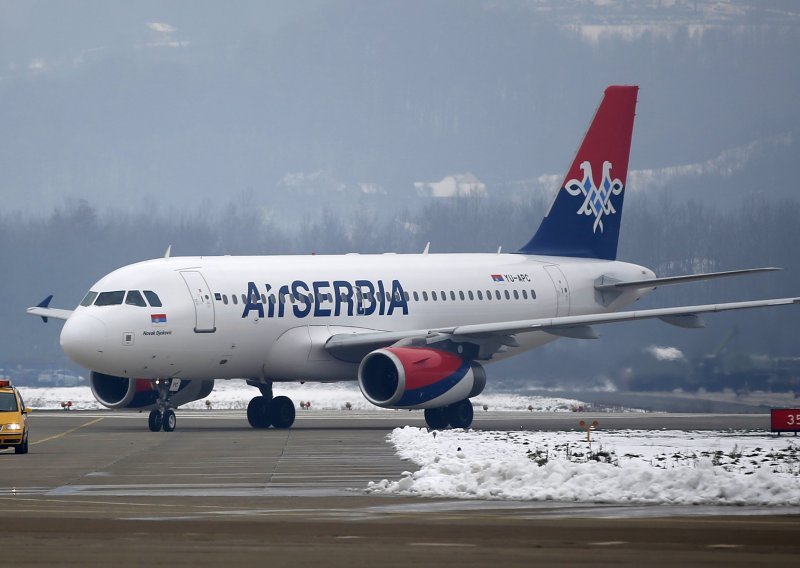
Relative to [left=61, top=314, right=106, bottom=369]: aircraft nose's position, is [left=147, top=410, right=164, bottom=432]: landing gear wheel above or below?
below

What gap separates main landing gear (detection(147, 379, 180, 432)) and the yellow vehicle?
8.51 m

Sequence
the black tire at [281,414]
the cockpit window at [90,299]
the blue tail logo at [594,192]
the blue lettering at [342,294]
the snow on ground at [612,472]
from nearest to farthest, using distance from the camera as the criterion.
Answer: the snow on ground at [612,472] < the cockpit window at [90,299] < the blue lettering at [342,294] < the black tire at [281,414] < the blue tail logo at [594,192]

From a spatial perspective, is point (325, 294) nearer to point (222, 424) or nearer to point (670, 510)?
point (222, 424)

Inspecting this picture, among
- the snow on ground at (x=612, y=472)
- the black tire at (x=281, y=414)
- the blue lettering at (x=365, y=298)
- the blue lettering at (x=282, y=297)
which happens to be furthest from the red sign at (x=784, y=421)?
Answer: the black tire at (x=281, y=414)

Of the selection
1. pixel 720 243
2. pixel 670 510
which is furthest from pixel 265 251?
pixel 670 510

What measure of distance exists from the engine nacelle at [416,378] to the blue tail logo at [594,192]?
11274 mm

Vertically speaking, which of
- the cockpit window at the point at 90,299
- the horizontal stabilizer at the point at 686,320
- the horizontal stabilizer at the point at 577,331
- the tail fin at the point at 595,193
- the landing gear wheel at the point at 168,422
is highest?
the tail fin at the point at 595,193

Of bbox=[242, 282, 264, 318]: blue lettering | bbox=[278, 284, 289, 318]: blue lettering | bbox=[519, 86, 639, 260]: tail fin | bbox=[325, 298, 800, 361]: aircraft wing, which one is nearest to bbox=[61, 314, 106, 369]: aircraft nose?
bbox=[242, 282, 264, 318]: blue lettering

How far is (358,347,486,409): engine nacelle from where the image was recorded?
42938 millimetres

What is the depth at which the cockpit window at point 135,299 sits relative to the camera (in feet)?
141

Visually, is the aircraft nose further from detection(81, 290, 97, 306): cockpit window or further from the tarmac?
the tarmac

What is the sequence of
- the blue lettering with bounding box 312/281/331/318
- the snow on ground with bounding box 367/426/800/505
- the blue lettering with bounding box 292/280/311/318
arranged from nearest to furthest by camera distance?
1. the snow on ground with bounding box 367/426/800/505
2. the blue lettering with bounding box 292/280/311/318
3. the blue lettering with bounding box 312/281/331/318

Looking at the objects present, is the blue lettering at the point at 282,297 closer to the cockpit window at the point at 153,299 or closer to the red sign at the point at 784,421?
the cockpit window at the point at 153,299

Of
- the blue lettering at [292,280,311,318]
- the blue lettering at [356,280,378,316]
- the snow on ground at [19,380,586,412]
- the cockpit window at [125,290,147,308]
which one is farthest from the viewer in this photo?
the snow on ground at [19,380,586,412]
